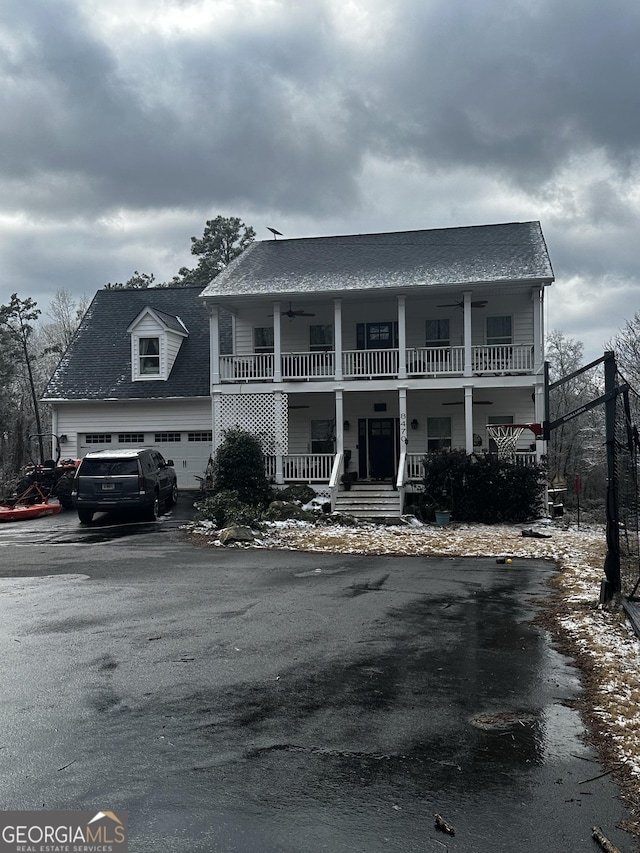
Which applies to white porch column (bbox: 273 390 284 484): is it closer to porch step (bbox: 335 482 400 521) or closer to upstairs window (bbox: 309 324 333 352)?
porch step (bbox: 335 482 400 521)

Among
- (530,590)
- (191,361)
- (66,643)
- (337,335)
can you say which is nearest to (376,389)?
(337,335)

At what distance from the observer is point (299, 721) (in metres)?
5.08

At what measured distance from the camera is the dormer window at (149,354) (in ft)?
86.5

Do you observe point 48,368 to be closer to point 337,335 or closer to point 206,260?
point 206,260

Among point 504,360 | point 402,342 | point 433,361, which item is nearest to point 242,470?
point 402,342

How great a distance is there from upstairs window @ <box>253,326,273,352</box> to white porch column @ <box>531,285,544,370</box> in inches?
344

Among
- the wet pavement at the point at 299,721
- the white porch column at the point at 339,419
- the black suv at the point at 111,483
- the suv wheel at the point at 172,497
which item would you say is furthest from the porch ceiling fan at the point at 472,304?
the wet pavement at the point at 299,721

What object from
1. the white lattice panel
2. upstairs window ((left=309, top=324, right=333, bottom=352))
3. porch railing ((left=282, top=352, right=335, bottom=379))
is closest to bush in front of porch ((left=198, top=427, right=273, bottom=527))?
the white lattice panel

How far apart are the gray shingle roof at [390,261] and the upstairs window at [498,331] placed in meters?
2.03

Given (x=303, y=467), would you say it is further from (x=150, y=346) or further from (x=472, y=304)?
(x=150, y=346)

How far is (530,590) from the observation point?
10.3 metres

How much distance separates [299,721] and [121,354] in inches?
955

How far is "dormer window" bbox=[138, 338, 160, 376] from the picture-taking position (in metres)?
26.4

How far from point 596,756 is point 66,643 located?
493cm
